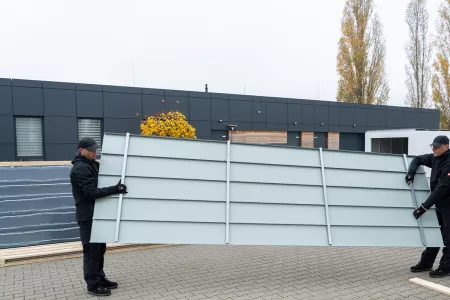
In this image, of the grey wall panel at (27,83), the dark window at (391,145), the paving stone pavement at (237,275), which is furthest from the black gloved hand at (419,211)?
the dark window at (391,145)

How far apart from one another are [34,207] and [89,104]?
970 cm

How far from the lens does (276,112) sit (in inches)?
802

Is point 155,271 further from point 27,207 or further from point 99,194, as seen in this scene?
point 27,207

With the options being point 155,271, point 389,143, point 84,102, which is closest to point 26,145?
point 84,102

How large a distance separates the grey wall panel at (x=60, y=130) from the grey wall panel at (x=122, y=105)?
5.20ft

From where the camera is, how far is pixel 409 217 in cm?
499

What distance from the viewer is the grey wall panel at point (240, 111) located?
61.9 ft

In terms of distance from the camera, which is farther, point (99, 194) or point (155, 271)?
point (155, 271)

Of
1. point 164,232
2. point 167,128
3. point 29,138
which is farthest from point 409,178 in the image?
point 29,138

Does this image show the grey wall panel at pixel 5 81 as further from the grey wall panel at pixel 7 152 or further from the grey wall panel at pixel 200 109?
the grey wall panel at pixel 200 109

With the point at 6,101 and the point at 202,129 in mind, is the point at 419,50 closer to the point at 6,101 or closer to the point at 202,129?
the point at 202,129

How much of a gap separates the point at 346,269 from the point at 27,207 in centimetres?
583

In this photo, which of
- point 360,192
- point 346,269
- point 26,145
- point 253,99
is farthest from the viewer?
point 253,99

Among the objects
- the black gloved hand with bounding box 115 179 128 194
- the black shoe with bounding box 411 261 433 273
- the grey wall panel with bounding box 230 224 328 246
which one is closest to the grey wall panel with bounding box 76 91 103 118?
the black gloved hand with bounding box 115 179 128 194
